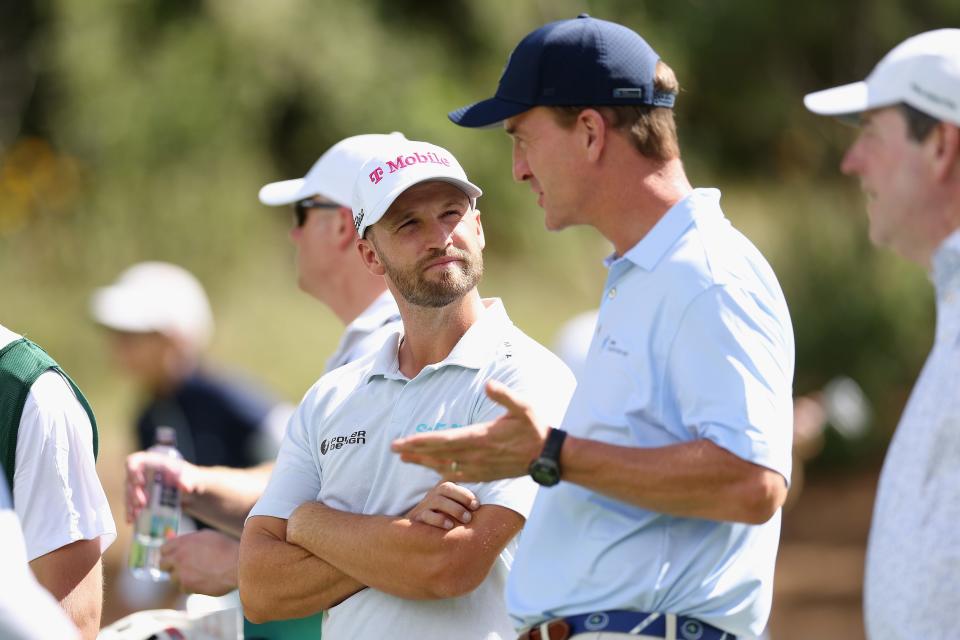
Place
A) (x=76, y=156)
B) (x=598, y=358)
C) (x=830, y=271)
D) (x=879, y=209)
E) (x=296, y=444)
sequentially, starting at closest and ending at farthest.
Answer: (x=879, y=209) < (x=598, y=358) < (x=296, y=444) < (x=830, y=271) < (x=76, y=156)

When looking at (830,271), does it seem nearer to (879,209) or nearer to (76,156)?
(76,156)

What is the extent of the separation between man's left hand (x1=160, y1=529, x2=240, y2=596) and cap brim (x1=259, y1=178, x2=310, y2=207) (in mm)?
1269

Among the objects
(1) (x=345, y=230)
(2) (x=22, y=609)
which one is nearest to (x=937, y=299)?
(2) (x=22, y=609)

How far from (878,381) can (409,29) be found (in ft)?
20.3

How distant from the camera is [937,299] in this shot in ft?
8.74

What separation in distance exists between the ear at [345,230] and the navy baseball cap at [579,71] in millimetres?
1558

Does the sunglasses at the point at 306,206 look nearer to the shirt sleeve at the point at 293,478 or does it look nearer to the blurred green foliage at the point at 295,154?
the shirt sleeve at the point at 293,478

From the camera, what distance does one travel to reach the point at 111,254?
43.6ft

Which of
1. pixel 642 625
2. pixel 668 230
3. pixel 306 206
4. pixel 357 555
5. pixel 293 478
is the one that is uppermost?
pixel 306 206

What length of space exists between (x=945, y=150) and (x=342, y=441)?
1.78 m

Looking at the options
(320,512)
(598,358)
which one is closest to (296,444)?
(320,512)

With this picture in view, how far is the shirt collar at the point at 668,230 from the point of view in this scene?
3.04 meters

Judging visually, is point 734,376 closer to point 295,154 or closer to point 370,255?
point 370,255

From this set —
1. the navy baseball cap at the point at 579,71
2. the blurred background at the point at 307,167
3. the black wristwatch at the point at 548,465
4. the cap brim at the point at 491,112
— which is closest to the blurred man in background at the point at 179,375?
the cap brim at the point at 491,112
